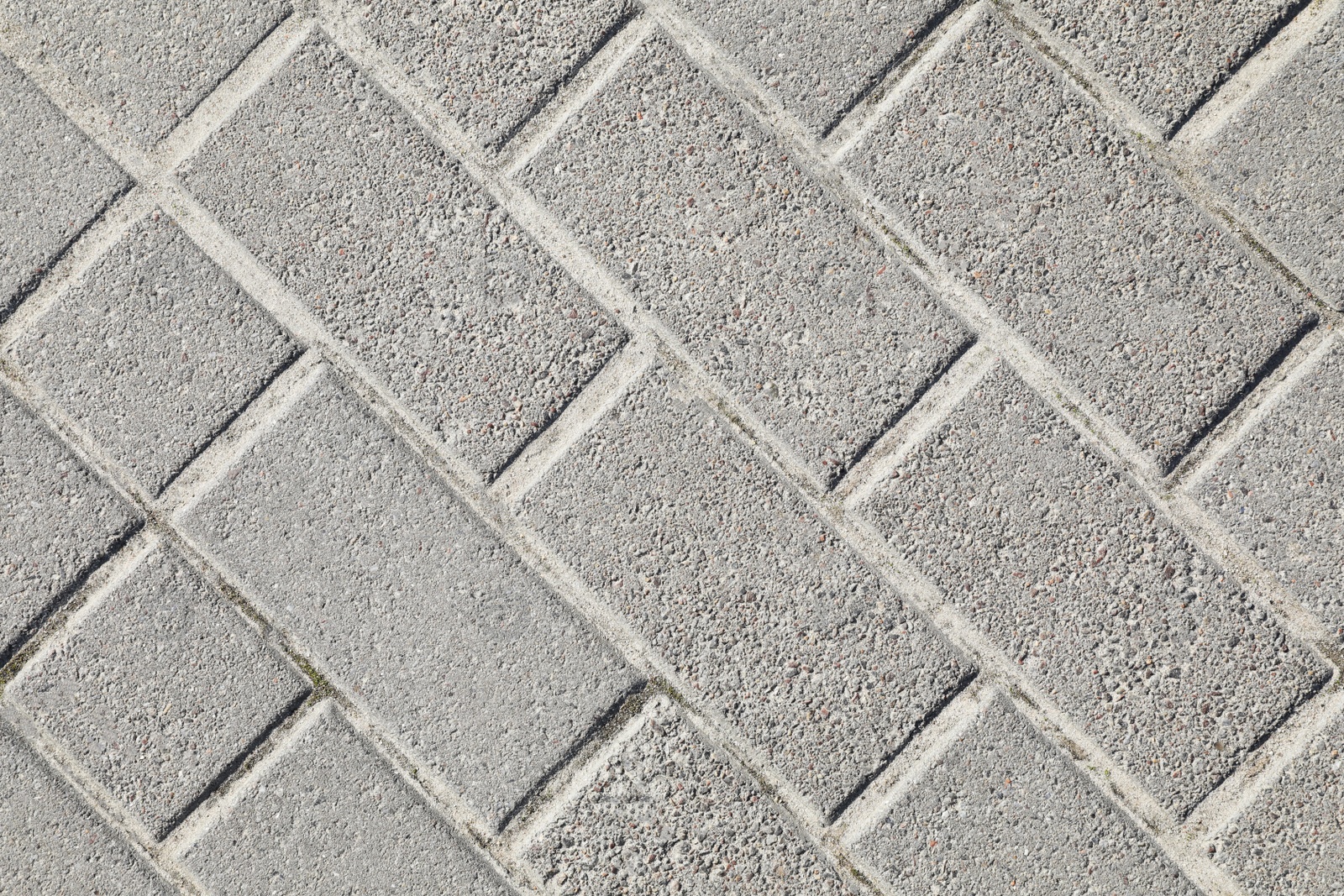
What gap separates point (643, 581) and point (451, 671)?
0.36m

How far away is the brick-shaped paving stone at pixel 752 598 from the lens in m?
1.60

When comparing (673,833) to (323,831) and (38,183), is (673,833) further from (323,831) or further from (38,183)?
(38,183)

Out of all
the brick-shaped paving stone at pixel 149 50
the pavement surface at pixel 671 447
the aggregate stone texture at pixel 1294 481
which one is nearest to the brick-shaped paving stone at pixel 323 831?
the pavement surface at pixel 671 447

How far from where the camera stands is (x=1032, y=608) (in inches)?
63.6

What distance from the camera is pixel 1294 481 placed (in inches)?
63.1

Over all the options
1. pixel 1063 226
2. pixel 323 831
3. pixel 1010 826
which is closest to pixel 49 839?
pixel 323 831

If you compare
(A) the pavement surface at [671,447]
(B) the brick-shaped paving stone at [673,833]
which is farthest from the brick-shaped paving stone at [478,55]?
(B) the brick-shaped paving stone at [673,833]

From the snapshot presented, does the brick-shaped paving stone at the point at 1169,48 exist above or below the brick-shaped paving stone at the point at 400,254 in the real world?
below

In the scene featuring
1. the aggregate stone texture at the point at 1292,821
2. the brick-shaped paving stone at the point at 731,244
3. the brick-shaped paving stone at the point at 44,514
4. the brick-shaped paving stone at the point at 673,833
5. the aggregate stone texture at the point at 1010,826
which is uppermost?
the brick-shaped paving stone at the point at 44,514

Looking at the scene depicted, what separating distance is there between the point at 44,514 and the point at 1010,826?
175 centimetres

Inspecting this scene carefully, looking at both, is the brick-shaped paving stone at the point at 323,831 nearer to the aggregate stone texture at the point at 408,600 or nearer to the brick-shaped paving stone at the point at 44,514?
the aggregate stone texture at the point at 408,600

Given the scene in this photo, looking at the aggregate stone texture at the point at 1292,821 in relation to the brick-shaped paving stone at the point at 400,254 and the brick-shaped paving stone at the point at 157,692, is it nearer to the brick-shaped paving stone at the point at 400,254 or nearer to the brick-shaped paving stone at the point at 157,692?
the brick-shaped paving stone at the point at 400,254

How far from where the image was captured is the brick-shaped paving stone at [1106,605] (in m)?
1.60

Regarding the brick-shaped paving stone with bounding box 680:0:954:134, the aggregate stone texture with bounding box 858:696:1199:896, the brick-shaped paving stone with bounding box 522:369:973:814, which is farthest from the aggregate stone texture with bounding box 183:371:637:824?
the brick-shaped paving stone with bounding box 680:0:954:134
